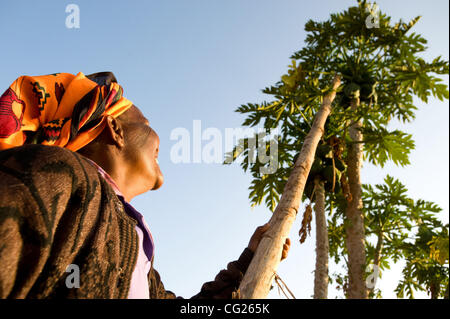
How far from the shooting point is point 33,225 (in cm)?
82

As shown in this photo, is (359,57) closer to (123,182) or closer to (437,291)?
(437,291)

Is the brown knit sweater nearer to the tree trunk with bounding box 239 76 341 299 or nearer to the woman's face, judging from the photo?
the woman's face

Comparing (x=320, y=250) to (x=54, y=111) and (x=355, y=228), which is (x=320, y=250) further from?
(x=54, y=111)

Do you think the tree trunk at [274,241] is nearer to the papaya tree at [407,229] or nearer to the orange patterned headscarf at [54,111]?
the orange patterned headscarf at [54,111]

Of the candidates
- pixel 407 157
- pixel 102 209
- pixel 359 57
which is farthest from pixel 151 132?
pixel 359 57

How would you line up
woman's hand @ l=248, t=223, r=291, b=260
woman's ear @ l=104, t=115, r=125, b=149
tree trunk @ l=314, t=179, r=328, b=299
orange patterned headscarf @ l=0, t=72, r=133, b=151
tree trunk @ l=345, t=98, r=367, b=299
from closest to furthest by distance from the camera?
1. orange patterned headscarf @ l=0, t=72, r=133, b=151
2. woman's ear @ l=104, t=115, r=125, b=149
3. woman's hand @ l=248, t=223, r=291, b=260
4. tree trunk @ l=314, t=179, r=328, b=299
5. tree trunk @ l=345, t=98, r=367, b=299

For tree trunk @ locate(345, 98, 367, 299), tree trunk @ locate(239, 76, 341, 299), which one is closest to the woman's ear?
tree trunk @ locate(239, 76, 341, 299)

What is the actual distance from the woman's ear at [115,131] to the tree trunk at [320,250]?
13.5ft

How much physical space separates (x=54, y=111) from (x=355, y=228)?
6.32 meters

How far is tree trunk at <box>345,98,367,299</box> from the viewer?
6184mm

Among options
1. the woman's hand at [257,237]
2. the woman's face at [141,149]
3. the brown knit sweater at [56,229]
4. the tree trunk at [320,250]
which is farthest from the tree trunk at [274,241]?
the tree trunk at [320,250]

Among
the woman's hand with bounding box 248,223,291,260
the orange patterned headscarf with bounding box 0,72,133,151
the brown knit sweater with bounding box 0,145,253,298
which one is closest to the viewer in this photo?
the brown knit sweater with bounding box 0,145,253,298

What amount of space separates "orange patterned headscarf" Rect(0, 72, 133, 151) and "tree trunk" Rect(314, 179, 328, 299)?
14.0 ft
